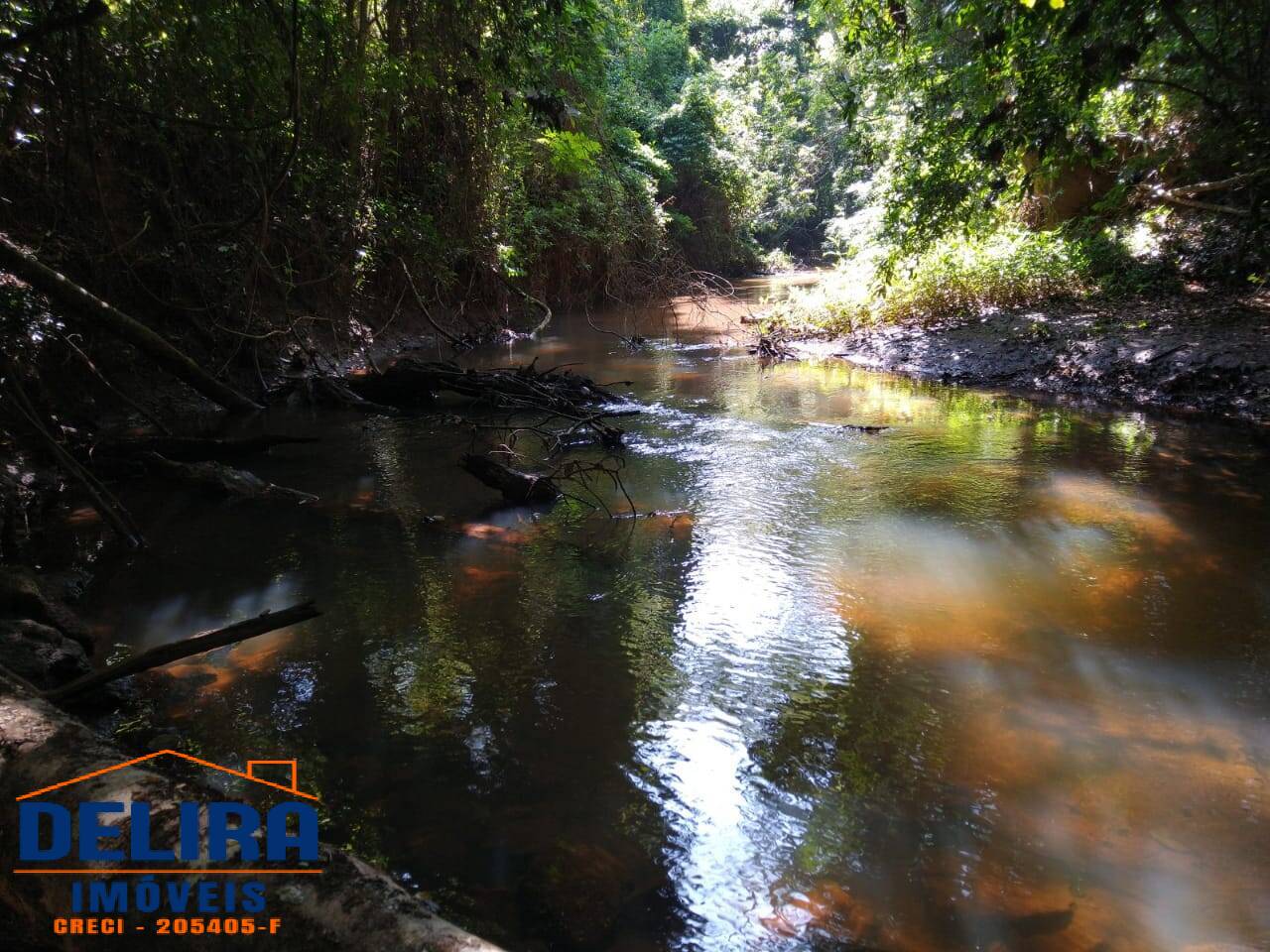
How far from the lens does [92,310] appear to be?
3.95 metres

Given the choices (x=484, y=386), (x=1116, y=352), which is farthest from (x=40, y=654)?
(x=1116, y=352)

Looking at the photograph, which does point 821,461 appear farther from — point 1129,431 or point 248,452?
point 248,452

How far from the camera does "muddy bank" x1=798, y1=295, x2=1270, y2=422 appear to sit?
7.57 metres

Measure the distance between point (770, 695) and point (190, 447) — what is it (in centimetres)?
518

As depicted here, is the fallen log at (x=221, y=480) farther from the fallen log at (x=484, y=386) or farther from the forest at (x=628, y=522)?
the fallen log at (x=484, y=386)

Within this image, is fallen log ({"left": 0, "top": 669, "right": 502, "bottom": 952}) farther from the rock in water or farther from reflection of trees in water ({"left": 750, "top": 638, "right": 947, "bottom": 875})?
reflection of trees in water ({"left": 750, "top": 638, "right": 947, "bottom": 875})

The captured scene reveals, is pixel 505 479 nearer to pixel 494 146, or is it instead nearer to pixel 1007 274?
pixel 494 146

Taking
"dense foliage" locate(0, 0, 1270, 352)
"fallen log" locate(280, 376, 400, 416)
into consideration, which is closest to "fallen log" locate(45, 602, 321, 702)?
"dense foliage" locate(0, 0, 1270, 352)

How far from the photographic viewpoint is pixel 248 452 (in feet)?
20.5

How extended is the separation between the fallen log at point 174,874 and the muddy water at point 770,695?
78 cm

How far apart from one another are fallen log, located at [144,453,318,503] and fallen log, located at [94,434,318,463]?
0.49ft

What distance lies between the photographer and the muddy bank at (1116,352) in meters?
7.57

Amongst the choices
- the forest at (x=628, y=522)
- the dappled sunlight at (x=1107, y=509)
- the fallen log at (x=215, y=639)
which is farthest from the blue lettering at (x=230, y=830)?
the dappled sunlight at (x=1107, y=509)

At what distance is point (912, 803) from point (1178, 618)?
2.17 m
